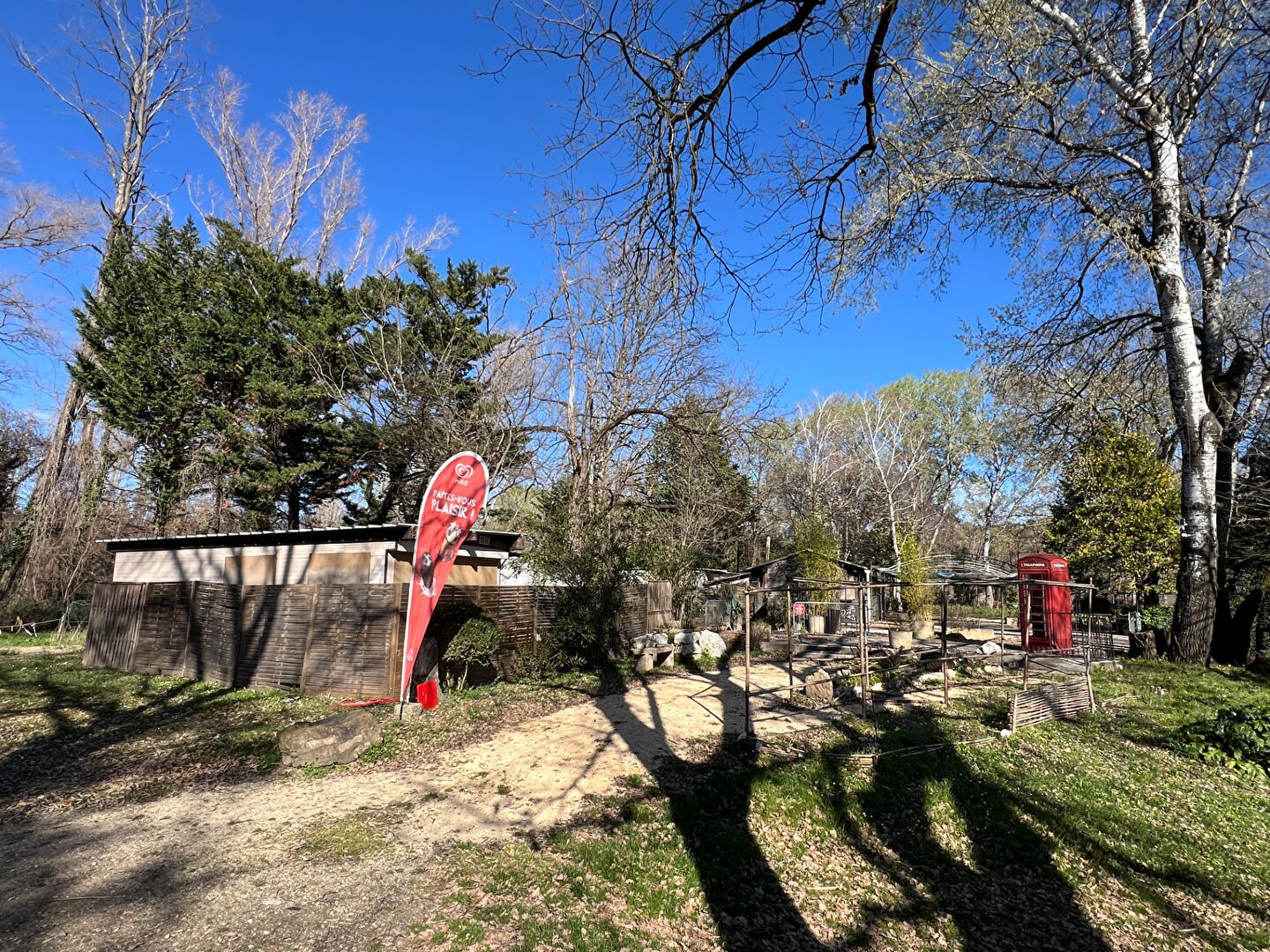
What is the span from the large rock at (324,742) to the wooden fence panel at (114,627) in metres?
8.10

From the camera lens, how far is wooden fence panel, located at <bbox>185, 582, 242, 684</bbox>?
37.6 ft

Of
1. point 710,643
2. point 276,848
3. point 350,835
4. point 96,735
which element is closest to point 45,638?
point 96,735

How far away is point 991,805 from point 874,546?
99.4ft

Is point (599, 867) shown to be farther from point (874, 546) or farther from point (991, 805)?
point (874, 546)

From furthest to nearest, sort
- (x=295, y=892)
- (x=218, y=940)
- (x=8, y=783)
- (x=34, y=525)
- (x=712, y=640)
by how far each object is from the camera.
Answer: (x=34, y=525) < (x=712, y=640) < (x=8, y=783) < (x=295, y=892) < (x=218, y=940)

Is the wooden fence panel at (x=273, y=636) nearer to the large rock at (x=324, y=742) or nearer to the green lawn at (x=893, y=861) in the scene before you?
the large rock at (x=324, y=742)

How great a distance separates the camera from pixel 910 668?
44.2 feet

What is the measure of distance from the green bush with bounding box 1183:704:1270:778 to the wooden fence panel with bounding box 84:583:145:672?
18.1 metres

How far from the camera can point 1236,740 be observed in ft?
28.1

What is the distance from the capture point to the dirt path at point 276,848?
13.1 feet

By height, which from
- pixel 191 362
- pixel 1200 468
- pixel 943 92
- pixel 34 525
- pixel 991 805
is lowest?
pixel 991 805

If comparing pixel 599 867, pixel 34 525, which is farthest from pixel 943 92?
pixel 34 525

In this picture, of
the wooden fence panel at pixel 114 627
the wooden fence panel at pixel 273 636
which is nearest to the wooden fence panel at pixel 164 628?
the wooden fence panel at pixel 114 627

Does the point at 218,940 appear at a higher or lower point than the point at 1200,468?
lower
